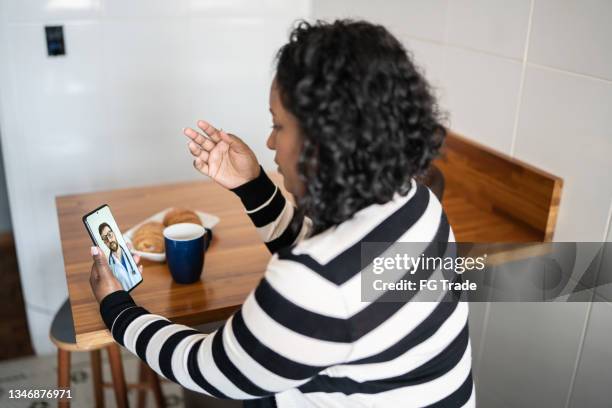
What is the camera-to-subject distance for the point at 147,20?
200 cm

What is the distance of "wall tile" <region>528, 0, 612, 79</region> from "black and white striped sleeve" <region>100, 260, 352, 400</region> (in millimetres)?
799

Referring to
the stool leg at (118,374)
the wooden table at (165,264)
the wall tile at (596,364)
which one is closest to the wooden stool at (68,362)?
the stool leg at (118,374)

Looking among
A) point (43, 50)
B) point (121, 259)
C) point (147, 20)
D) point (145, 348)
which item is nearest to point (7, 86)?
point (43, 50)

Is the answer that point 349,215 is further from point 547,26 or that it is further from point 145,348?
point 547,26

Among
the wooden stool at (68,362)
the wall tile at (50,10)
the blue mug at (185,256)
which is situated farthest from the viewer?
the wall tile at (50,10)

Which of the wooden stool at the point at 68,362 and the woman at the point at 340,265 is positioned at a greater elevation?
the woman at the point at 340,265

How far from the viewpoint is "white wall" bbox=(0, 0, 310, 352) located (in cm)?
193


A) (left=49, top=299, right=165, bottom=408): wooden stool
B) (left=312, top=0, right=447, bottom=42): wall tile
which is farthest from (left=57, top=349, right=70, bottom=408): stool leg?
(left=312, top=0, right=447, bottom=42): wall tile

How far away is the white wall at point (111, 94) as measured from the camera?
193cm

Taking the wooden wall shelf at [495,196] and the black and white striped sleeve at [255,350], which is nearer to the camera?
the black and white striped sleeve at [255,350]

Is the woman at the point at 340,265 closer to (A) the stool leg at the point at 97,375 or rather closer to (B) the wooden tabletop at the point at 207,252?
(B) the wooden tabletop at the point at 207,252

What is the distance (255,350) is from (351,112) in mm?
312

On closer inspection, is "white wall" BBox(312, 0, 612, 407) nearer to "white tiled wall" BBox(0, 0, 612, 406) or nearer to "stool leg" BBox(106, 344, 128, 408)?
"white tiled wall" BBox(0, 0, 612, 406)

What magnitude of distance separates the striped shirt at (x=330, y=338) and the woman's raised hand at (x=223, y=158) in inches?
12.7
